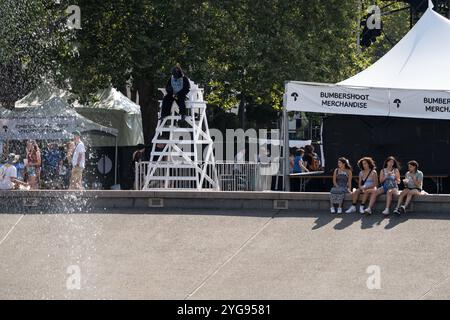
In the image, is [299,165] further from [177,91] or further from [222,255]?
[222,255]

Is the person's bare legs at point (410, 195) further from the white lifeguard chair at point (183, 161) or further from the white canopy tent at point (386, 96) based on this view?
the white lifeguard chair at point (183, 161)

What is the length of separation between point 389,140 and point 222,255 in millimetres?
7474

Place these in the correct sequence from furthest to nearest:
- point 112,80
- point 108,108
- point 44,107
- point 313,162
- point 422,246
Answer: point 108,108
point 112,80
point 44,107
point 313,162
point 422,246

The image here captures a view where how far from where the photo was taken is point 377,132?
24453 mm

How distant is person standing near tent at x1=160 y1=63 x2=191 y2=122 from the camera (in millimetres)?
23594

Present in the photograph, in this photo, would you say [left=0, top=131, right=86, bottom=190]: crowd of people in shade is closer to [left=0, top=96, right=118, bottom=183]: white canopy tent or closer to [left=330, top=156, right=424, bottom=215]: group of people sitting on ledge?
[left=0, top=96, right=118, bottom=183]: white canopy tent

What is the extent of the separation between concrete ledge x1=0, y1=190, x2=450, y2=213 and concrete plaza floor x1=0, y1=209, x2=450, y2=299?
323 millimetres

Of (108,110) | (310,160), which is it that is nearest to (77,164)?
(310,160)

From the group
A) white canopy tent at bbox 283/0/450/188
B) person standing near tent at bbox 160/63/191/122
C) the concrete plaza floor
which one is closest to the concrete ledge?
the concrete plaza floor

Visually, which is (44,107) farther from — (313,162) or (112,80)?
(313,162)

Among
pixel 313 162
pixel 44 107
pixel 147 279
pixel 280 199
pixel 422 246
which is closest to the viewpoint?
pixel 147 279
